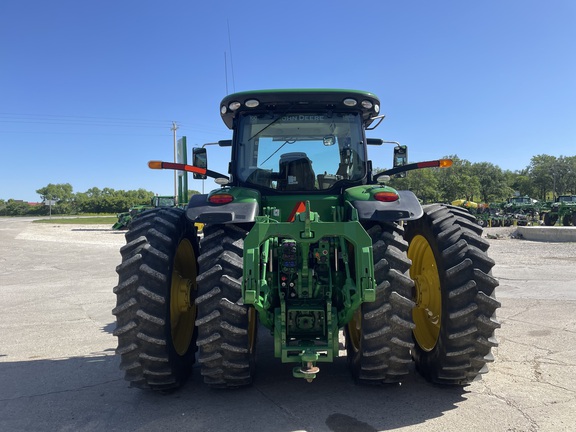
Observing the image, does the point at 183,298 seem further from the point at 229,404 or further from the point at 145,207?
the point at 145,207

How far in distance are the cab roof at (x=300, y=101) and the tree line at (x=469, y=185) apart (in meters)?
48.3

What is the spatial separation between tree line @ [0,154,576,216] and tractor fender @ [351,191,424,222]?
161 ft

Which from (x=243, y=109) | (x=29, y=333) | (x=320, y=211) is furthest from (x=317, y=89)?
(x=29, y=333)

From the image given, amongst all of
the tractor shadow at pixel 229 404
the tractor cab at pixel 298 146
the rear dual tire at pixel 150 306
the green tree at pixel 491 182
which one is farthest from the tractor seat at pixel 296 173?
the green tree at pixel 491 182

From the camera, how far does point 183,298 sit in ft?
13.4

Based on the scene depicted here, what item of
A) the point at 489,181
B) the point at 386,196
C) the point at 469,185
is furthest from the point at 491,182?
the point at 386,196

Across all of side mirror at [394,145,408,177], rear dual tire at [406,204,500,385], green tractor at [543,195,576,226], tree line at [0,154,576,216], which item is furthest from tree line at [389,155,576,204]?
rear dual tire at [406,204,500,385]

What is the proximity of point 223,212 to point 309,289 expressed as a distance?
95cm

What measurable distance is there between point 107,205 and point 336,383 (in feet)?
267

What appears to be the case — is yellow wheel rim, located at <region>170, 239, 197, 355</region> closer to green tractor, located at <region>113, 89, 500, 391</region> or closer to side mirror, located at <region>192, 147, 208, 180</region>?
green tractor, located at <region>113, 89, 500, 391</region>

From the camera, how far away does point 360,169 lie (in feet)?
14.8

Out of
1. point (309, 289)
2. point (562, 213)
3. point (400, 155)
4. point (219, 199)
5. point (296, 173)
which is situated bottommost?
point (562, 213)

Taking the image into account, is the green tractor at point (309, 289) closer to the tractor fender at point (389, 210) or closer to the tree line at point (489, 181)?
the tractor fender at point (389, 210)

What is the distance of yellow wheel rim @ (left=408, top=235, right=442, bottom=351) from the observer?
397 centimetres
